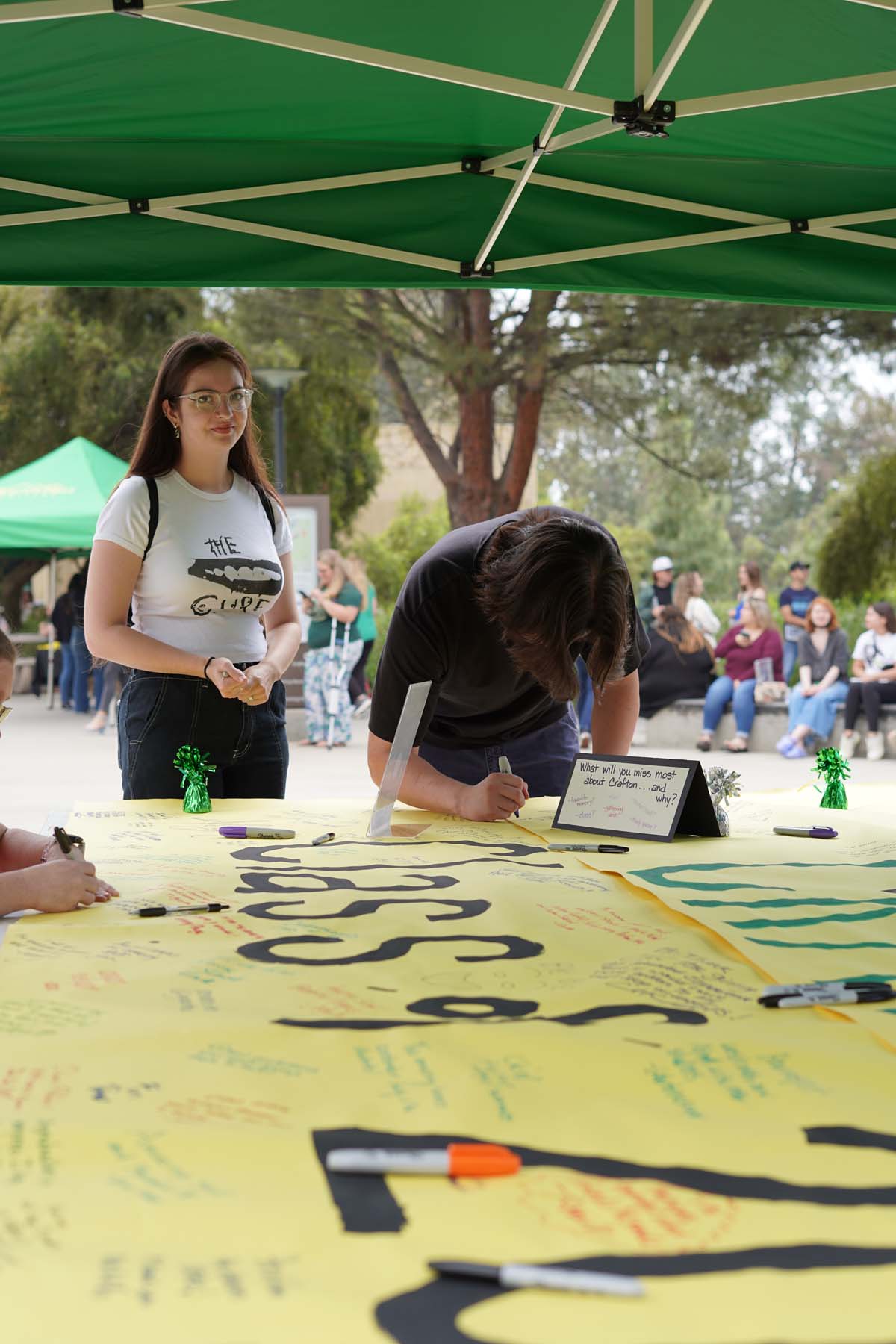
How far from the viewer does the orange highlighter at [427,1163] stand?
0.84 meters

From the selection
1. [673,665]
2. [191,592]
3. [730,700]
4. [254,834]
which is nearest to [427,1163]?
[254,834]

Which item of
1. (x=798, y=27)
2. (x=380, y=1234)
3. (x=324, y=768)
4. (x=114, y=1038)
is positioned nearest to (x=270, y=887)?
(x=114, y=1038)

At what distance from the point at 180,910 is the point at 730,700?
28.5ft

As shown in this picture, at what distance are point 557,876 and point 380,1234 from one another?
1.16m

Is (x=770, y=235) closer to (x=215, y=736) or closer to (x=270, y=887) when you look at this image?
(x=215, y=736)

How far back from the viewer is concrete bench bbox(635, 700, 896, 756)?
32.7 feet

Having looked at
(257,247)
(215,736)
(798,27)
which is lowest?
(215,736)

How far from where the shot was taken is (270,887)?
184 centimetres

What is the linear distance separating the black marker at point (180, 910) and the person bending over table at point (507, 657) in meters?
Result: 0.66

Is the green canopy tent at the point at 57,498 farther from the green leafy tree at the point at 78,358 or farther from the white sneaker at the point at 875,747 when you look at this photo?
the white sneaker at the point at 875,747

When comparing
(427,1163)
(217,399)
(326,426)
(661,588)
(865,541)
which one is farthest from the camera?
(326,426)

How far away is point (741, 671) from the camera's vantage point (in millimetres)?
9883

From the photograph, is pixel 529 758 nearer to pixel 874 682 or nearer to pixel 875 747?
pixel 875 747

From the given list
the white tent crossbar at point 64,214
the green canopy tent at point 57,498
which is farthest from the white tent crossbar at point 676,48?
the green canopy tent at point 57,498
